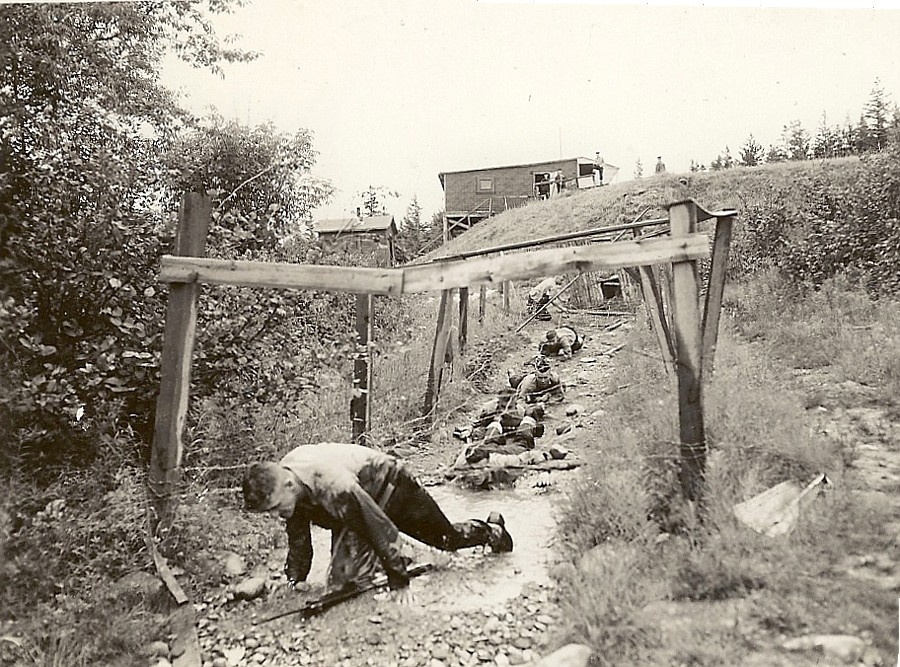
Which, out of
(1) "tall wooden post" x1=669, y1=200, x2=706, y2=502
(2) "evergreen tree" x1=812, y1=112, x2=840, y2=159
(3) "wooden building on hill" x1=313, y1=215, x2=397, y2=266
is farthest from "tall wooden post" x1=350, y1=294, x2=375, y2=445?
(2) "evergreen tree" x1=812, y1=112, x2=840, y2=159

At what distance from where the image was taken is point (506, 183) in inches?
125

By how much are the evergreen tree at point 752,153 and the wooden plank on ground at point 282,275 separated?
5.19 feet

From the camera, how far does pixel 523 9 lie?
2.38 m

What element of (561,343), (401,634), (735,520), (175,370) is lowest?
(401,634)

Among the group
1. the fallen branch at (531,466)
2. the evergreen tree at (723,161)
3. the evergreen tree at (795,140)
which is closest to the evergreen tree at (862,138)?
the evergreen tree at (795,140)

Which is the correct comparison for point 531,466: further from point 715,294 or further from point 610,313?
point 610,313

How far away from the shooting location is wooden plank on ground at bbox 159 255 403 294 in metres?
2.26

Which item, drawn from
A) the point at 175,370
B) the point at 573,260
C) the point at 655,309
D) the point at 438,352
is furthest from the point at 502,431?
the point at 175,370

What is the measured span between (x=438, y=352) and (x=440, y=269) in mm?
1321

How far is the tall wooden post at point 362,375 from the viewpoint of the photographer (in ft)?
9.27

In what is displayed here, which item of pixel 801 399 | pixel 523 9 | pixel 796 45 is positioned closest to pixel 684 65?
pixel 796 45

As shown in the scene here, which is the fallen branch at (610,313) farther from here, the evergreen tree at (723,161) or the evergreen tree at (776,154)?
the evergreen tree at (776,154)

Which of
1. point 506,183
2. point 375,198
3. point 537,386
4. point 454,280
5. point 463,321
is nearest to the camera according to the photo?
point 454,280

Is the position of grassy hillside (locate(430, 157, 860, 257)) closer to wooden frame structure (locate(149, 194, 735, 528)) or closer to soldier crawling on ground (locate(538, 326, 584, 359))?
wooden frame structure (locate(149, 194, 735, 528))
